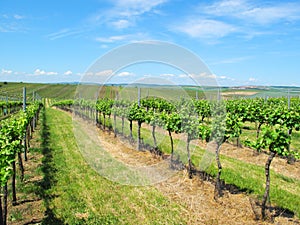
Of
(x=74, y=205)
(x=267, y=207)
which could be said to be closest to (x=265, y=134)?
(x=267, y=207)

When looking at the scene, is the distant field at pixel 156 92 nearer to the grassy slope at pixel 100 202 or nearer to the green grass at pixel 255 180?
the green grass at pixel 255 180

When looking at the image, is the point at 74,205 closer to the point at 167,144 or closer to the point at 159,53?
the point at 159,53

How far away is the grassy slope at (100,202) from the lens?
6.27m

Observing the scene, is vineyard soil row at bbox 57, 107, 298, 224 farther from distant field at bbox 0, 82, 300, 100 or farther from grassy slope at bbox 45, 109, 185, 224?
distant field at bbox 0, 82, 300, 100

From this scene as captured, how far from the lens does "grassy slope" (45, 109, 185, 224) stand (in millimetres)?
6270

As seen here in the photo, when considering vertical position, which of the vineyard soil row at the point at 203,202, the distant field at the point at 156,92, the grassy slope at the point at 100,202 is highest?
the distant field at the point at 156,92

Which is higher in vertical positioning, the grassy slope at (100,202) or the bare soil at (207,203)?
the bare soil at (207,203)

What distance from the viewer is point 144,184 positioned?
841 centimetres

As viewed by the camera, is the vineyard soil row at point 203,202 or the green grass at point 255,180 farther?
the green grass at point 255,180

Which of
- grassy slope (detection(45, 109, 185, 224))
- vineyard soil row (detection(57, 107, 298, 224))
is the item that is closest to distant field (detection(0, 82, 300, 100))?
vineyard soil row (detection(57, 107, 298, 224))

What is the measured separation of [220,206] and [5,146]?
515 centimetres

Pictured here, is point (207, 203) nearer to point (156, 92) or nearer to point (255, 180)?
point (255, 180)

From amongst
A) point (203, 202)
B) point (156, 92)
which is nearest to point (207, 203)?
point (203, 202)

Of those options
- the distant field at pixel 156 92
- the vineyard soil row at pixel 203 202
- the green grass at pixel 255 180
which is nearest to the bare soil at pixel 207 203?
the vineyard soil row at pixel 203 202
